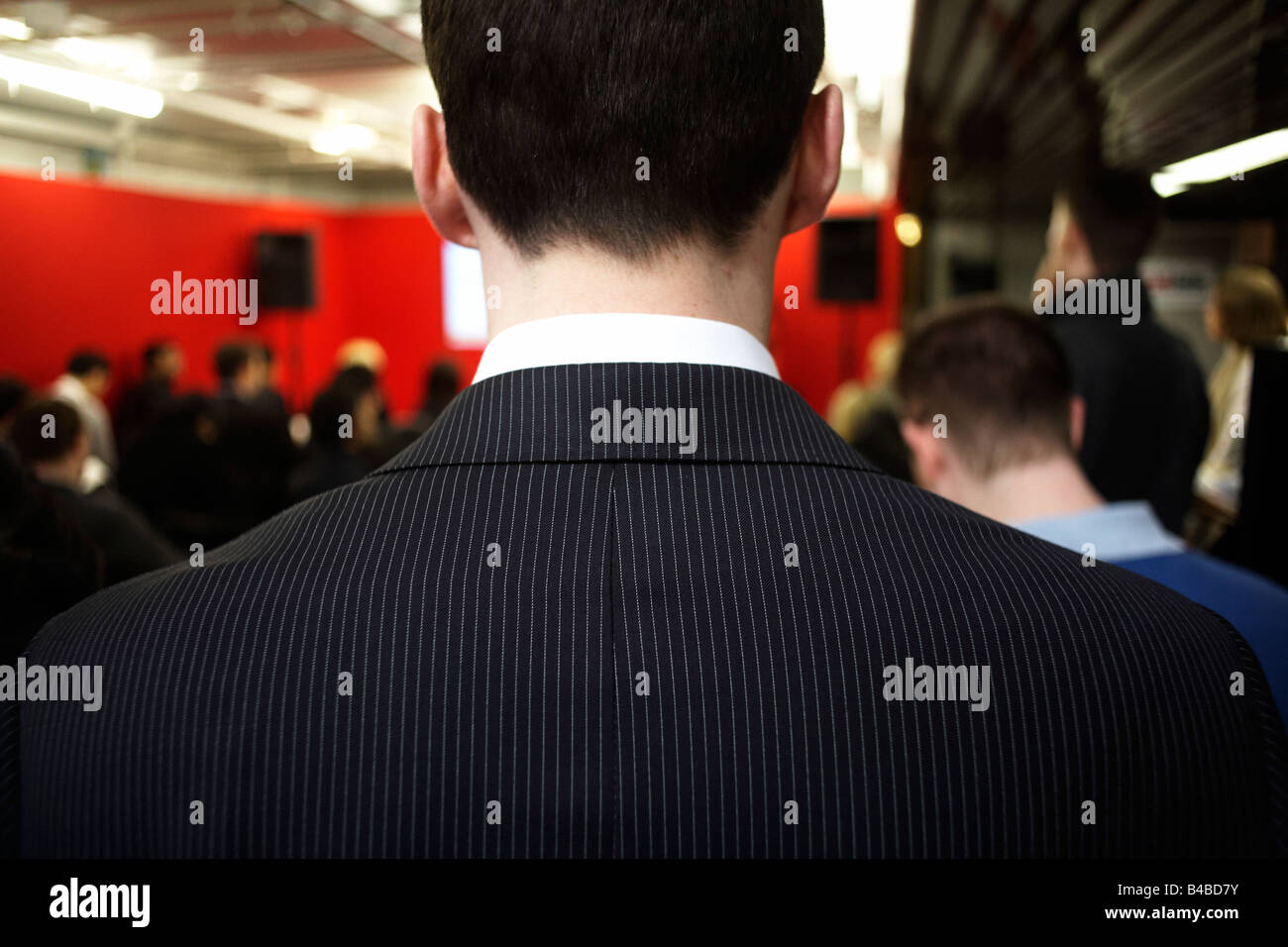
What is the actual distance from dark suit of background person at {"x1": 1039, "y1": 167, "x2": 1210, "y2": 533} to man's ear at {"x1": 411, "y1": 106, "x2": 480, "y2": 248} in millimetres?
2147

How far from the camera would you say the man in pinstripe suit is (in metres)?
0.49

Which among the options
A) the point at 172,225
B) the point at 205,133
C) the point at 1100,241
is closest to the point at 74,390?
the point at 172,225

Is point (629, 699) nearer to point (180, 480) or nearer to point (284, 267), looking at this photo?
point (180, 480)

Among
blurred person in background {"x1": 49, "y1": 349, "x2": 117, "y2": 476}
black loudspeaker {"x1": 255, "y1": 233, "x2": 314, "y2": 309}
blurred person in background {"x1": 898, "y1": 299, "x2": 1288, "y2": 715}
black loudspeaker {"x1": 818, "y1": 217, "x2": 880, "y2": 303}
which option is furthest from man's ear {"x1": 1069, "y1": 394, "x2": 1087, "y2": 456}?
black loudspeaker {"x1": 255, "y1": 233, "x2": 314, "y2": 309}

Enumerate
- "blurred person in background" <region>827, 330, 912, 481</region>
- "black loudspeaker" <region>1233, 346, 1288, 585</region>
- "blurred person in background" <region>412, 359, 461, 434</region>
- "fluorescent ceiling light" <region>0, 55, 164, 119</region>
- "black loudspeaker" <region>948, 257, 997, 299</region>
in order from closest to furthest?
"black loudspeaker" <region>1233, 346, 1288, 585</region> < "blurred person in background" <region>827, 330, 912, 481</region> < "fluorescent ceiling light" <region>0, 55, 164, 119</region> < "blurred person in background" <region>412, 359, 461, 434</region> < "black loudspeaker" <region>948, 257, 997, 299</region>

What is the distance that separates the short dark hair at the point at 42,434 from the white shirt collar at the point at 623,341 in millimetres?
3161

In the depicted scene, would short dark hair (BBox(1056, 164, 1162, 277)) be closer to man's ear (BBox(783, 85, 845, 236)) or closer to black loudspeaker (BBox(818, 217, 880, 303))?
man's ear (BBox(783, 85, 845, 236))

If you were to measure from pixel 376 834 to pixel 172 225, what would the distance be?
9.45m

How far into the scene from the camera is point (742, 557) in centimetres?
51

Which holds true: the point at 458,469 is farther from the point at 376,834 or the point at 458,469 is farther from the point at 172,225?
the point at 172,225

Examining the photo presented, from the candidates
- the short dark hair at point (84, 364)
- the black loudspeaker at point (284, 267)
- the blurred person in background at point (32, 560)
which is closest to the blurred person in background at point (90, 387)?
the short dark hair at point (84, 364)

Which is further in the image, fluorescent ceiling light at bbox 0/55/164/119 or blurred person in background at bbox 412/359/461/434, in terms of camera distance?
blurred person in background at bbox 412/359/461/434

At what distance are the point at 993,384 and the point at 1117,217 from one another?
102 centimetres

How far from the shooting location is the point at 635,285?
561 mm
